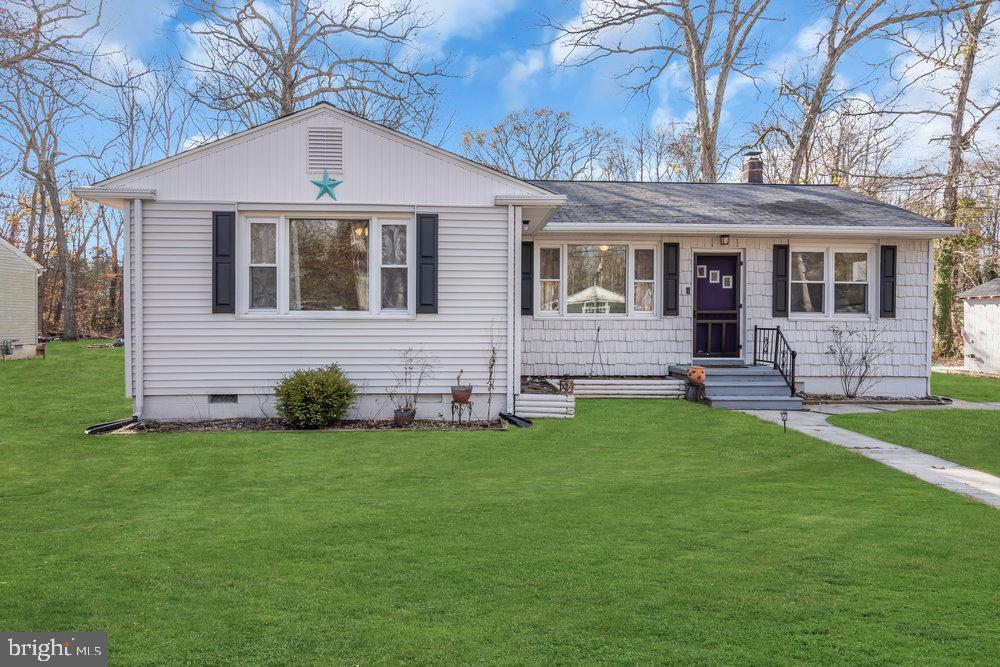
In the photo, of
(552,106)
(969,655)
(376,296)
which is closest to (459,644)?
(969,655)

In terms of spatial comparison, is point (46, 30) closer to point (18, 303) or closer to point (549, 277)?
point (549, 277)

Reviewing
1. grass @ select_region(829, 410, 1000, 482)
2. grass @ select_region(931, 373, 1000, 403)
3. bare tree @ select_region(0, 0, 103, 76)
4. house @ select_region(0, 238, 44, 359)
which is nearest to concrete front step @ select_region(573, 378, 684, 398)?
grass @ select_region(829, 410, 1000, 482)

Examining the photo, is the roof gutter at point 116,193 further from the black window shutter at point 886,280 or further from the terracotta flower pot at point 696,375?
the black window shutter at point 886,280

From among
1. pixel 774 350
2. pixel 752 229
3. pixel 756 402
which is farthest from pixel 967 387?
pixel 752 229

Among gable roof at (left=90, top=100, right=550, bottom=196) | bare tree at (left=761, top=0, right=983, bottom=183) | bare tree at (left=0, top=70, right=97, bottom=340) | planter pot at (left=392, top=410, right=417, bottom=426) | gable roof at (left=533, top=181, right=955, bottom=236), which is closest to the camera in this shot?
gable roof at (left=90, top=100, right=550, bottom=196)

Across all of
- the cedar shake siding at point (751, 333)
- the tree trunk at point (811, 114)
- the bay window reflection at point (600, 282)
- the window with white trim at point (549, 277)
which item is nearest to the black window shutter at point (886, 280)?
the cedar shake siding at point (751, 333)

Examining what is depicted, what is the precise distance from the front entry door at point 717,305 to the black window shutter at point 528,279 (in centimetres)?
302

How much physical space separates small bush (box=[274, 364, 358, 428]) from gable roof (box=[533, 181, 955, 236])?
4.78 meters

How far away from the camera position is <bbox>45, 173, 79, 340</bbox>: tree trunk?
26.2 meters

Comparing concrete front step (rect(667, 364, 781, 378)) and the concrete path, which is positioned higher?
concrete front step (rect(667, 364, 781, 378))

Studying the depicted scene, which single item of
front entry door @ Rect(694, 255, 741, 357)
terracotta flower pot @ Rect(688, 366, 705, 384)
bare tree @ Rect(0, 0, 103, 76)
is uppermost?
bare tree @ Rect(0, 0, 103, 76)

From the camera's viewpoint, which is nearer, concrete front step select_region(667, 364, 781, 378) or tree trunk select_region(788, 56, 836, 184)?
concrete front step select_region(667, 364, 781, 378)

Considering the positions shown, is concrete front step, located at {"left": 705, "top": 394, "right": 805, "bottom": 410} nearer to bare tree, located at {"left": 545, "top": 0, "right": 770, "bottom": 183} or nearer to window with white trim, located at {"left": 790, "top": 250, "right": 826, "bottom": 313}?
window with white trim, located at {"left": 790, "top": 250, "right": 826, "bottom": 313}

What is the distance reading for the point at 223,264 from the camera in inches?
340
